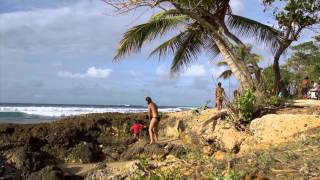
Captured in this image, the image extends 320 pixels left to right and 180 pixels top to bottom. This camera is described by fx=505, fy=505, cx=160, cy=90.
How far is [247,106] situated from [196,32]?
4.23 meters

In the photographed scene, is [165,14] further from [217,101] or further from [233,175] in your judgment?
[233,175]

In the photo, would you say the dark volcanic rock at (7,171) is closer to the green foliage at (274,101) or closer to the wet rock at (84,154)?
the wet rock at (84,154)

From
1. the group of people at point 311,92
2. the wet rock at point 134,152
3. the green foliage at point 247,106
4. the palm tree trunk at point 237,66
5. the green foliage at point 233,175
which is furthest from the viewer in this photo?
the group of people at point 311,92

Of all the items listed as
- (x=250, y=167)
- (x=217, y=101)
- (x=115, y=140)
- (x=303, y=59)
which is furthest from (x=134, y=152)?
(x=303, y=59)

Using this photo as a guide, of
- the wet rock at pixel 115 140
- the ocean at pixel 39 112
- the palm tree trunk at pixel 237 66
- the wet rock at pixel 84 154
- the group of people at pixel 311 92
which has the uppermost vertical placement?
the palm tree trunk at pixel 237 66

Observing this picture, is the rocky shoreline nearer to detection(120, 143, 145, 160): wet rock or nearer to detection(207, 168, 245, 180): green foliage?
detection(120, 143, 145, 160): wet rock

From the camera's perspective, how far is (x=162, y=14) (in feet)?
52.2

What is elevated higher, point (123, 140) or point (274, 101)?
point (274, 101)

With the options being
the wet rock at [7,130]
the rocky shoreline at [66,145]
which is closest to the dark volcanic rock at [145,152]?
the rocky shoreline at [66,145]

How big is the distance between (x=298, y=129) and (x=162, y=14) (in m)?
6.74

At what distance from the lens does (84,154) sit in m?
14.1

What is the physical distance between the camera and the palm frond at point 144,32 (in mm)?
15484

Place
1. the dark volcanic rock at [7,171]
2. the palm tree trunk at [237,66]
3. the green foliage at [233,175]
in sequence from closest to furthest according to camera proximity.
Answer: the green foliage at [233,175]
the dark volcanic rock at [7,171]
the palm tree trunk at [237,66]

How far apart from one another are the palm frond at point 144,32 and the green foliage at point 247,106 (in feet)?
13.6
